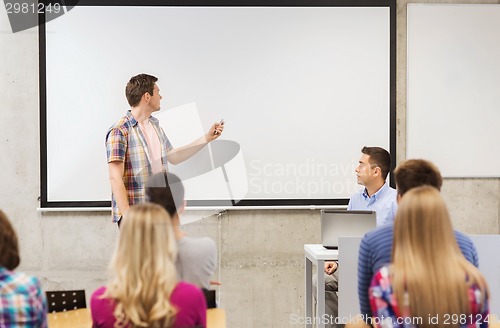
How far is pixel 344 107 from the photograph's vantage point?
16.6ft

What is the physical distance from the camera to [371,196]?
425 cm

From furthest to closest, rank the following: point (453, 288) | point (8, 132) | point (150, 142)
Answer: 1. point (8, 132)
2. point (150, 142)
3. point (453, 288)

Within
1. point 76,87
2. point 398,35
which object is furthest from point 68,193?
point 398,35

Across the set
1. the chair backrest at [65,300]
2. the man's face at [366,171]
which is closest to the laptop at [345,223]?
the man's face at [366,171]

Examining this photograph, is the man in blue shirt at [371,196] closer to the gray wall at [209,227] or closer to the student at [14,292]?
the gray wall at [209,227]

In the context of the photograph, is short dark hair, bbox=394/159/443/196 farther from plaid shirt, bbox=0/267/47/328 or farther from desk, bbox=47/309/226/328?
plaid shirt, bbox=0/267/47/328

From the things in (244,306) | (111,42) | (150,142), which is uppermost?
(111,42)

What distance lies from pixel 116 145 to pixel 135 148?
5.0 inches

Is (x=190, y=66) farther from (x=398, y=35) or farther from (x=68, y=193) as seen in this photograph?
(x=398, y=35)

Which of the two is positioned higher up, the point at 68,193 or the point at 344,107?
the point at 344,107

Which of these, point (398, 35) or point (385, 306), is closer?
point (385, 306)

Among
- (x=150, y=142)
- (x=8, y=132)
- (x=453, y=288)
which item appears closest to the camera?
(x=453, y=288)

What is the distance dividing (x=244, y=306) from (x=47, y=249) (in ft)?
5.38

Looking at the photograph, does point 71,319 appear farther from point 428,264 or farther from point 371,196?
point 371,196
